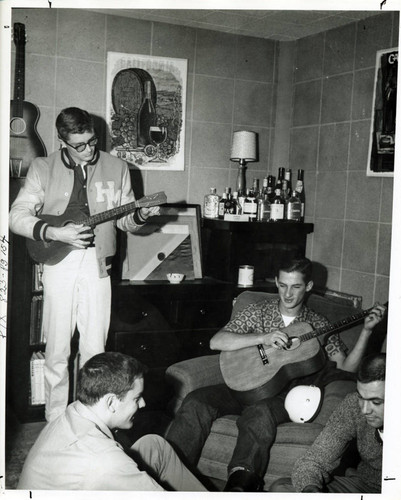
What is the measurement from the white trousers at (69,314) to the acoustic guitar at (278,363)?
81cm

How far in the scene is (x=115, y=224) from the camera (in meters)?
3.17

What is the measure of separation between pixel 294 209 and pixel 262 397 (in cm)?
162

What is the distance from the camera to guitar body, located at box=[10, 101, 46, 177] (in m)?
3.23

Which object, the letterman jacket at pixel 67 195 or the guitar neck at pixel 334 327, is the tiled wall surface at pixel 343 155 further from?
the letterman jacket at pixel 67 195

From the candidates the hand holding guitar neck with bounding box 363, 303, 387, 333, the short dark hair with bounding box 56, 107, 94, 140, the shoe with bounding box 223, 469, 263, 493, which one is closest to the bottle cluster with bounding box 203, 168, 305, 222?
the short dark hair with bounding box 56, 107, 94, 140

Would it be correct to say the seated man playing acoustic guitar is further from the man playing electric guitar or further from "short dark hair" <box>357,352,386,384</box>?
the man playing electric guitar

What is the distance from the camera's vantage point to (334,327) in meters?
2.60

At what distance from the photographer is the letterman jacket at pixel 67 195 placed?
297cm

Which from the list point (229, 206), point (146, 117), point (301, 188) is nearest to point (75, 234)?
point (146, 117)

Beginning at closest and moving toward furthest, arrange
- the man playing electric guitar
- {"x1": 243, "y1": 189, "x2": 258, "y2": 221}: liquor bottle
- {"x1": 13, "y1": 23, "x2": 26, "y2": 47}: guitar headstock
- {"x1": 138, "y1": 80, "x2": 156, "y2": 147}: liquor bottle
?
the man playing electric guitar → {"x1": 13, "y1": 23, "x2": 26, "y2": 47}: guitar headstock → {"x1": 138, "y1": 80, "x2": 156, "y2": 147}: liquor bottle → {"x1": 243, "y1": 189, "x2": 258, "y2": 221}: liquor bottle

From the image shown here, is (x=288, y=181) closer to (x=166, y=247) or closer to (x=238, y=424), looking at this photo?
(x=166, y=247)

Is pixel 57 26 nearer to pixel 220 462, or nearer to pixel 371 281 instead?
pixel 371 281

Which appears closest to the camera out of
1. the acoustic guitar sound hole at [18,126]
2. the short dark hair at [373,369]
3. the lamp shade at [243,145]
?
the short dark hair at [373,369]

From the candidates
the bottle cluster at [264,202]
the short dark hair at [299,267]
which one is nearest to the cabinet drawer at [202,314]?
the bottle cluster at [264,202]
